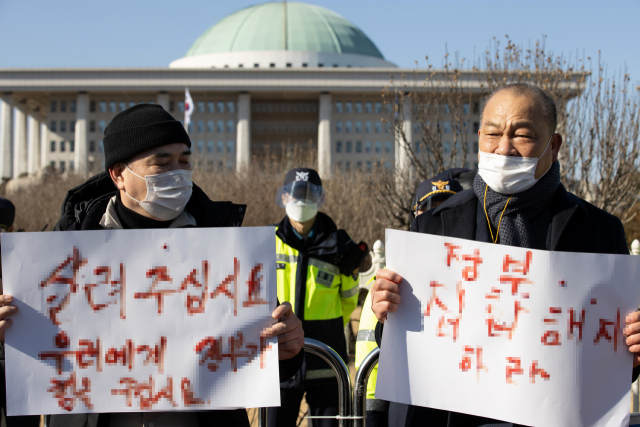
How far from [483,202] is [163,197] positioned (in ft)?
4.42

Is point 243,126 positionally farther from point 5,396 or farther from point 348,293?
point 5,396

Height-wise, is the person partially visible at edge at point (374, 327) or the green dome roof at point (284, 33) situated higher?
the green dome roof at point (284, 33)

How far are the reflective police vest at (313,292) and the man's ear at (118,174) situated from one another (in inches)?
95.5

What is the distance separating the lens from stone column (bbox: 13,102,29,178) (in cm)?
7431

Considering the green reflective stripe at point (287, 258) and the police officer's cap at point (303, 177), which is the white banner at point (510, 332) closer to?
the green reflective stripe at point (287, 258)

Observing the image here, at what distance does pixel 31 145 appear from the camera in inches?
3169

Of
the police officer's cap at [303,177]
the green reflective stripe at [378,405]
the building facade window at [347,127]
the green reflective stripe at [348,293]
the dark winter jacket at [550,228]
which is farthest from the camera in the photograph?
the building facade window at [347,127]

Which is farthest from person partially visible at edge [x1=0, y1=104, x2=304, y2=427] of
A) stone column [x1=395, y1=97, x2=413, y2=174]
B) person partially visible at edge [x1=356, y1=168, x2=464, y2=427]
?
stone column [x1=395, y1=97, x2=413, y2=174]

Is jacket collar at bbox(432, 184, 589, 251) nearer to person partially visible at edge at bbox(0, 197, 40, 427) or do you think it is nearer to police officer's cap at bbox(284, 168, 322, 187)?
person partially visible at edge at bbox(0, 197, 40, 427)

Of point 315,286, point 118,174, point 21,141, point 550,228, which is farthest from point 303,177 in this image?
point 21,141

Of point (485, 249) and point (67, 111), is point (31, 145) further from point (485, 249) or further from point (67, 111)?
point (485, 249)

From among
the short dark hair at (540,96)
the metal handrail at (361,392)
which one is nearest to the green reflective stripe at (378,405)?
the metal handrail at (361,392)

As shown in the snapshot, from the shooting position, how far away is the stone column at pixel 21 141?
7431cm

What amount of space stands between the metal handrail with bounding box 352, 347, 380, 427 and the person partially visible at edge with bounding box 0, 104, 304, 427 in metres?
0.30
